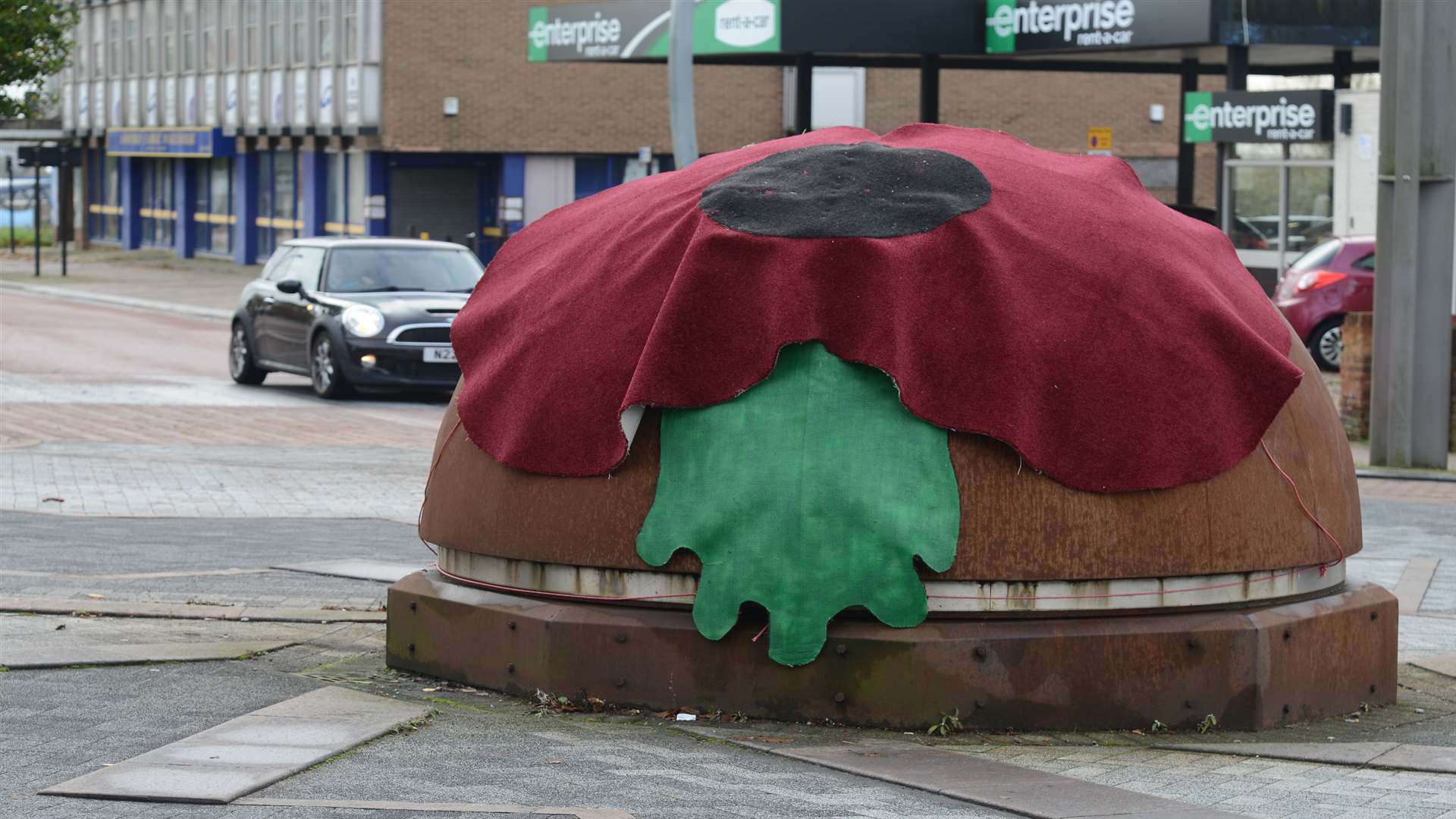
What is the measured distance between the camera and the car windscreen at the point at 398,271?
66.6 feet

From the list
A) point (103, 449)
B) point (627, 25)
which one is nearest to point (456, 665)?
point (103, 449)

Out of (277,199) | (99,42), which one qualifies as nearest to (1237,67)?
(277,199)

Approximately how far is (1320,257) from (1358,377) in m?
5.90

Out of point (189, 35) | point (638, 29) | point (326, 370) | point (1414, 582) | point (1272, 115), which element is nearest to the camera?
point (1414, 582)

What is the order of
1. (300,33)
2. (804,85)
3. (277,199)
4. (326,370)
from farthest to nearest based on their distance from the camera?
(277,199) → (300,33) → (804,85) → (326,370)

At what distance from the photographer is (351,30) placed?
44594 millimetres

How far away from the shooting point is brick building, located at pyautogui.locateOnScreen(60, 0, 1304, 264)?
44.1 meters

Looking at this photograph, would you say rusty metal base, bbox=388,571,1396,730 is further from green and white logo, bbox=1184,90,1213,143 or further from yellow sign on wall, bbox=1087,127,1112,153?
yellow sign on wall, bbox=1087,127,1112,153

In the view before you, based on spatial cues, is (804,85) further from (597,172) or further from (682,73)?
(597,172)

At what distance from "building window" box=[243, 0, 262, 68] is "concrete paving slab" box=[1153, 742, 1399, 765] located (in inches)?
1802

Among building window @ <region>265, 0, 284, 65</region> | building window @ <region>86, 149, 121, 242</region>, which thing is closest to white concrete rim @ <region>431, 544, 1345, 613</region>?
building window @ <region>265, 0, 284, 65</region>

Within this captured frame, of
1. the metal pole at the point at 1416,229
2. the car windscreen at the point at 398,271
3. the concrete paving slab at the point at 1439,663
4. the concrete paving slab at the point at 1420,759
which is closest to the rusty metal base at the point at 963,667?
the concrete paving slab at the point at 1420,759

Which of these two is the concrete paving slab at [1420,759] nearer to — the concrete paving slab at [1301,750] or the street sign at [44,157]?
the concrete paving slab at [1301,750]

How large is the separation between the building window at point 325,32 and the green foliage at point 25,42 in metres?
5.29
